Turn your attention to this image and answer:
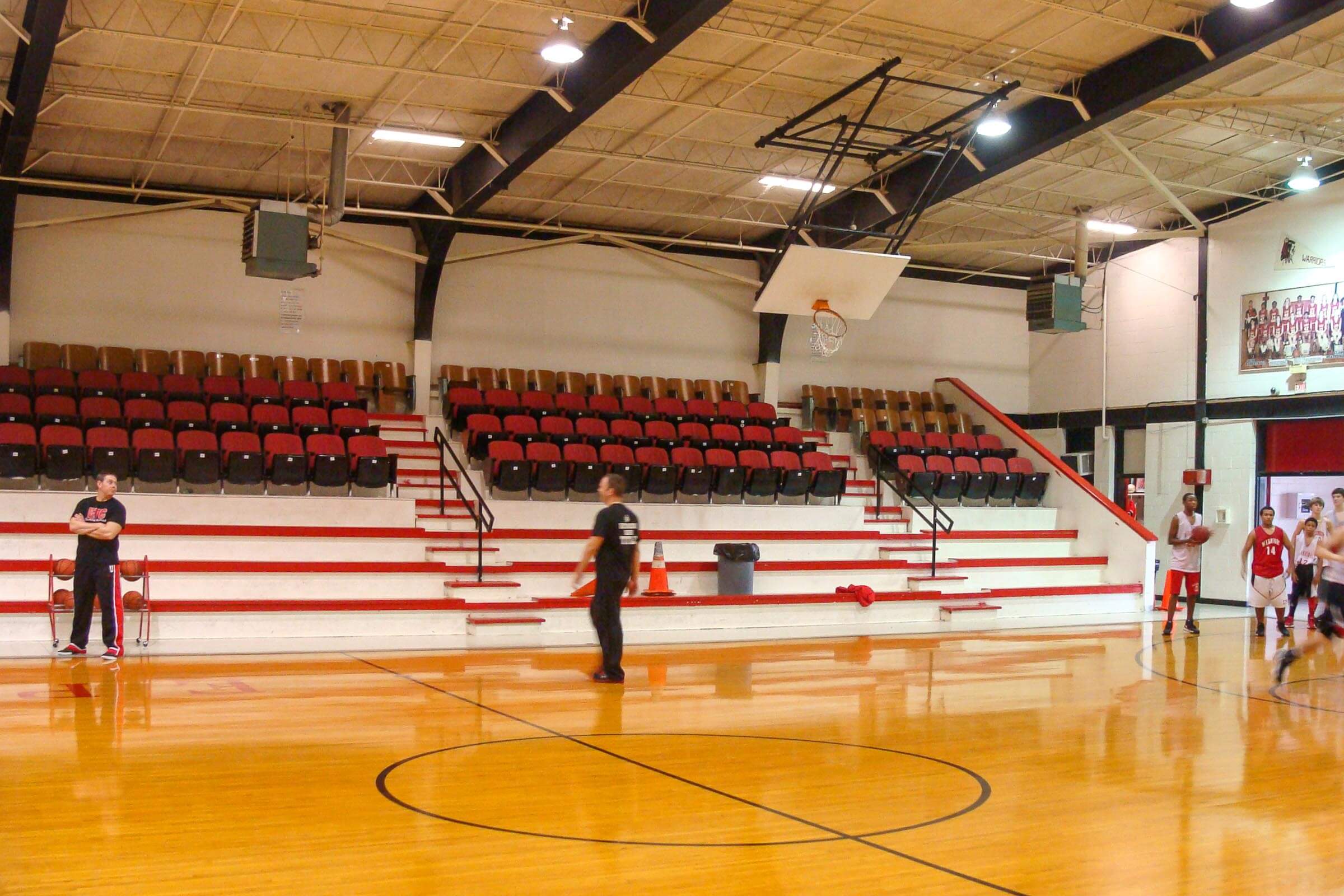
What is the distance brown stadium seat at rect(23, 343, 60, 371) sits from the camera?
15641 mm

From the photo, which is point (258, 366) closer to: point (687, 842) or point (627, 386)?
point (627, 386)

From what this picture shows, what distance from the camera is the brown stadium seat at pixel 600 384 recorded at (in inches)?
746

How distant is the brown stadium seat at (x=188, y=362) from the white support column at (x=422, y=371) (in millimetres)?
2944

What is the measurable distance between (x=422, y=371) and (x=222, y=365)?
2.81m

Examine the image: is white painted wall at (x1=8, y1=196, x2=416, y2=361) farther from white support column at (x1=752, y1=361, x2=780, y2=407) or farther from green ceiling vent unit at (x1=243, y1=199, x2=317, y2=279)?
white support column at (x1=752, y1=361, x2=780, y2=407)

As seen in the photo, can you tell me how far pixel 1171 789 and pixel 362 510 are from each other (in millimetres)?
10084

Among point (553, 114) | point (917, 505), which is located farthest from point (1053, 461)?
point (553, 114)

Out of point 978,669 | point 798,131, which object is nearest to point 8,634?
point 978,669

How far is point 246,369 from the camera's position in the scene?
17031mm

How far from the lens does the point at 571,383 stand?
61.7ft

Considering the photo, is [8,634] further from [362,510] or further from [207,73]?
[207,73]

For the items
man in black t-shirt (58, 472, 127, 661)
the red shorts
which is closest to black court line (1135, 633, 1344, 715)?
the red shorts

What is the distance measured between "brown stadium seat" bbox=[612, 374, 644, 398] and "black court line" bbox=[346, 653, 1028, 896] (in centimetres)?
1067

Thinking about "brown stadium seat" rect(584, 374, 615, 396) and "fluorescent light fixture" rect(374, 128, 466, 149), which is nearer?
"fluorescent light fixture" rect(374, 128, 466, 149)
